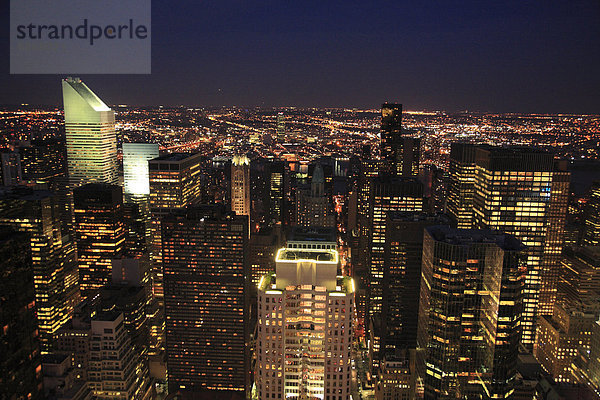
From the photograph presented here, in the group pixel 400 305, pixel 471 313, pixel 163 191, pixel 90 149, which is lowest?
pixel 400 305

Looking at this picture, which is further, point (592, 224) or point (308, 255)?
point (592, 224)

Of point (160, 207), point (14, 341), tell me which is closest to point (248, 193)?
point (160, 207)

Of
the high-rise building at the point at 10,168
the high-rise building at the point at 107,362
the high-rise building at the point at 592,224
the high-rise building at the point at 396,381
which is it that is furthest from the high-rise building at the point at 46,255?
the high-rise building at the point at 592,224

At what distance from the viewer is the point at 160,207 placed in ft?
117

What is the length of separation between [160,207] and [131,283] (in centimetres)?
986

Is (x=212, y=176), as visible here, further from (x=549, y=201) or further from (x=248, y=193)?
(x=549, y=201)

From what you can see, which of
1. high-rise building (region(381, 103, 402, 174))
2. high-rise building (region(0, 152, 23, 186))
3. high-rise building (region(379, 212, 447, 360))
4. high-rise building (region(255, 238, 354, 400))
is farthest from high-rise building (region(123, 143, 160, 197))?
high-rise building (region(255, 238, 354, 400))

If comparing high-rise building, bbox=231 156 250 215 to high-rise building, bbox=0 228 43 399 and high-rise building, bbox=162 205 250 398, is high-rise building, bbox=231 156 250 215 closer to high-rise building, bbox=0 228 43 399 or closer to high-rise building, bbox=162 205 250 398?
high-rise building, bbox=162 205 250 398

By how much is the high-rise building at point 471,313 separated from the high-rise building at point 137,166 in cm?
2766

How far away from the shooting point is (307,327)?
45.2 feet

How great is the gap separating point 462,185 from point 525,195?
8.19 metres

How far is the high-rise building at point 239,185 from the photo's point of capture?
140 feet

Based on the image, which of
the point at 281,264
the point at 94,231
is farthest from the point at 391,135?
the point at 281,264

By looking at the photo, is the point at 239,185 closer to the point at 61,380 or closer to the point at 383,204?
the point at 383,204
